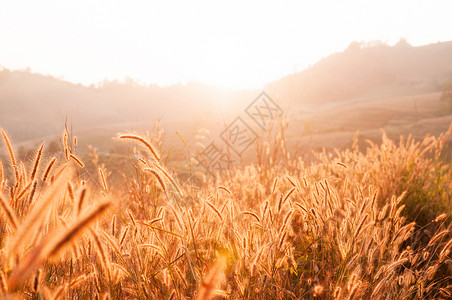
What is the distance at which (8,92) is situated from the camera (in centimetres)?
4828

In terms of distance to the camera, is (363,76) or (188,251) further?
(363,76)

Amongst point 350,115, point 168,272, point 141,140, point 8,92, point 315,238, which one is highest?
point 8,92

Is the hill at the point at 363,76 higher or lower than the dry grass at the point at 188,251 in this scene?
higher

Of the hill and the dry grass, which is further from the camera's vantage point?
the hill

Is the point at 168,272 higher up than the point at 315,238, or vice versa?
the point at 168,272

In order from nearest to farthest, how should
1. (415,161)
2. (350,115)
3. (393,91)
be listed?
1. (415,161)
2. (350,115)
3. (393,91)

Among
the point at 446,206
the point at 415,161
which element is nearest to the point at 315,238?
the point at 446,206

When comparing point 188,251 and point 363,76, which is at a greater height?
point 363,76

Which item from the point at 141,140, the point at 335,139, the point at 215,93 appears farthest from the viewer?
the point at 215,93

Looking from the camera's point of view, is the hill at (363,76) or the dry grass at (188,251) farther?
the hill at (363,76)

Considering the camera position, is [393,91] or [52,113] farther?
[393,91]

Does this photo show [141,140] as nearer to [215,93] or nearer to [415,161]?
[415,161]

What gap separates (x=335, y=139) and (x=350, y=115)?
567 inches

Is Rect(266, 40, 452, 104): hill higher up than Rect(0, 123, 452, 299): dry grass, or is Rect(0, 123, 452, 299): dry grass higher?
Rect(266, 40, 452, 104): hill
